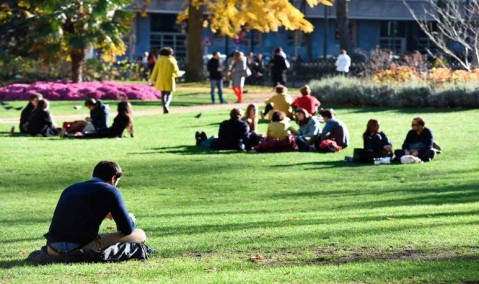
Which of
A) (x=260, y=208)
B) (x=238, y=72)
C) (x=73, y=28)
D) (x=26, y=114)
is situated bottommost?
(x=260, y=208)

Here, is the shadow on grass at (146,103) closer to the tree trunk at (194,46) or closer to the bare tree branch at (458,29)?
the bare tree branch at (458,29)

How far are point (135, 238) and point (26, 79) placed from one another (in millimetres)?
35667

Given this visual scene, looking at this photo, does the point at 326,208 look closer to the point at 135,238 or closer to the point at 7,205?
the point at 7,205

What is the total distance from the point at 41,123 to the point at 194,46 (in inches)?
886

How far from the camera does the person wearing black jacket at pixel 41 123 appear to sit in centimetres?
2798

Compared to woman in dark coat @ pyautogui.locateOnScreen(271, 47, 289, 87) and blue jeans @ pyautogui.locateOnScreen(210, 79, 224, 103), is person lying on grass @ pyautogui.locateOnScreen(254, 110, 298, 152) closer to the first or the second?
blue jeans @ pyautogui.locateOnScreen(210, 79, 224, 103)

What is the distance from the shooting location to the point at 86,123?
2820 centimetres

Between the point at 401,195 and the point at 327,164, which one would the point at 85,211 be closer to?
the point at 401,195

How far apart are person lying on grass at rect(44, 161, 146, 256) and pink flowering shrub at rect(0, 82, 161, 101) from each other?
29.5m

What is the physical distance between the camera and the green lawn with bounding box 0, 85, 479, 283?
32.8 feet

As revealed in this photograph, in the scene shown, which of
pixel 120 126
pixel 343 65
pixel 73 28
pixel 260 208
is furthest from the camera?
pixel 343 65

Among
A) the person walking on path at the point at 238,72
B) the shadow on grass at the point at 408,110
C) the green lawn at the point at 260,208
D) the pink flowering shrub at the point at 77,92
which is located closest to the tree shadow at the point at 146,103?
the pink flowering shrub at the point at 77,92

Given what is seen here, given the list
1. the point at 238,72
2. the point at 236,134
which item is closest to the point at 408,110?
the point at 238,72

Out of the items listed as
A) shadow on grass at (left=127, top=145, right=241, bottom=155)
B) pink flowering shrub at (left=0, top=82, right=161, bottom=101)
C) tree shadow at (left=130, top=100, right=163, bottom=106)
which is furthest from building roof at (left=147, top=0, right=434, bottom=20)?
shadow on grass at (left=127, top=145, right=241, bottom=155)
